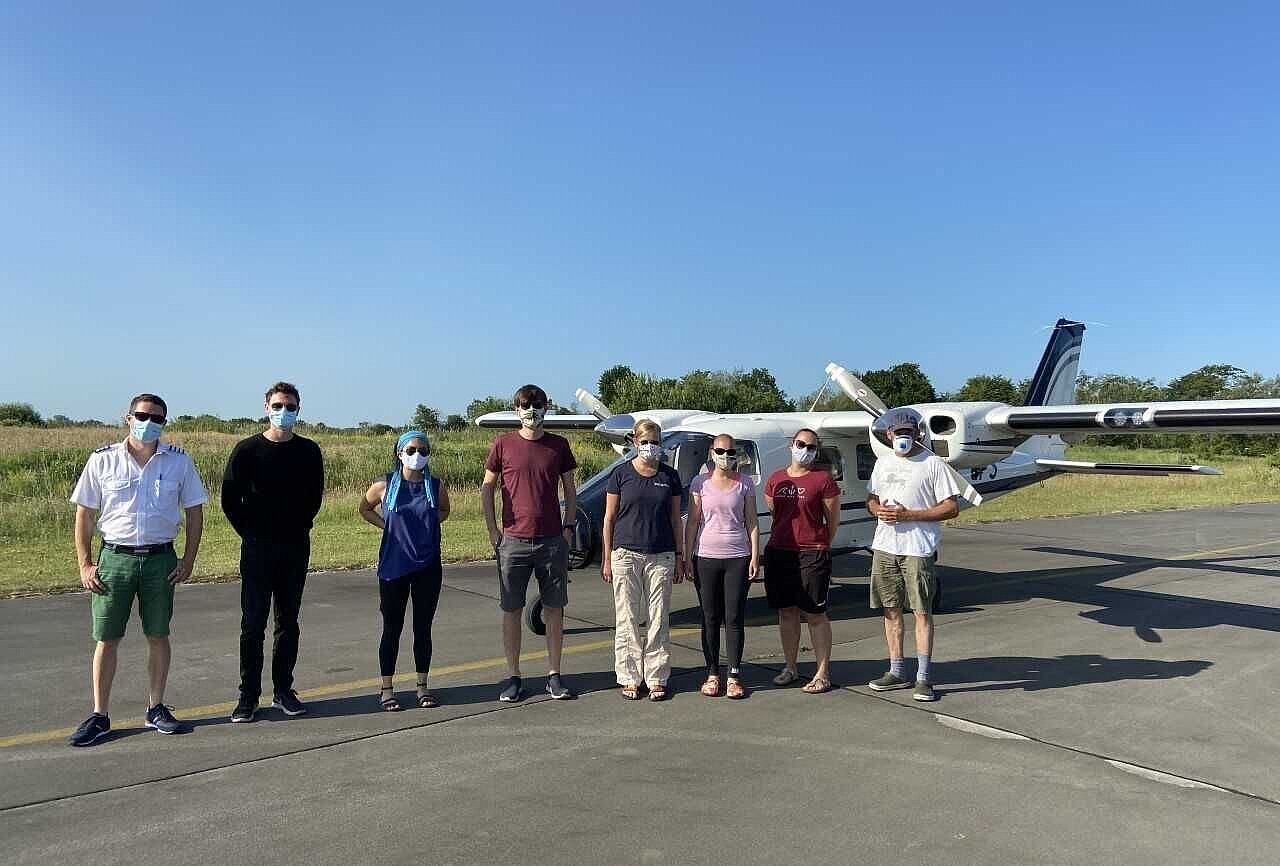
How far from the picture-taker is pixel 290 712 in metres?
5.74

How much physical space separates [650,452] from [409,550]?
1.80 metres

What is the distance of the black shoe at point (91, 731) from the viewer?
5.13 metres

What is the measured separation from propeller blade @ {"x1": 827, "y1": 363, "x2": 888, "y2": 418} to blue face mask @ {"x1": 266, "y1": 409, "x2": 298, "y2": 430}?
6.65 metres

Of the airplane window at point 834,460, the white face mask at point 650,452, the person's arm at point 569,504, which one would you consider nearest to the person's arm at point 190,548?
the person's arm at point 569,504

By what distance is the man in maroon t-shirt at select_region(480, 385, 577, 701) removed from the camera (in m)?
6.01

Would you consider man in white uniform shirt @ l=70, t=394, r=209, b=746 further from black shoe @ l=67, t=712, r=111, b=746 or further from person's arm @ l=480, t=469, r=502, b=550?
person's arm @ l=480, t=469, r=502, b=550

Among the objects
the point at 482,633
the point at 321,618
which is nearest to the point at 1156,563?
the point at 482,633

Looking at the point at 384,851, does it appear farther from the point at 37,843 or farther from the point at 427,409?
the point at 427,409

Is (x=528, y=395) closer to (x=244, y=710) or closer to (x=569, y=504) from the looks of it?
(x=569, y=504)

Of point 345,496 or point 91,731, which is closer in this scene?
point 91,731

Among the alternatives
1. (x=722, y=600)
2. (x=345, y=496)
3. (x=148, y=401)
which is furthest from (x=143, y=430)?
(x=345, y=496)

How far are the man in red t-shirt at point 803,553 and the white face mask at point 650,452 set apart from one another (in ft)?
3.23

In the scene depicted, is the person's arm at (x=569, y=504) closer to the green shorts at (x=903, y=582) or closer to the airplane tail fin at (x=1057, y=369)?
the green shorts at (x=903, y=582)

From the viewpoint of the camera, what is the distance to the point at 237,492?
18.2ft
